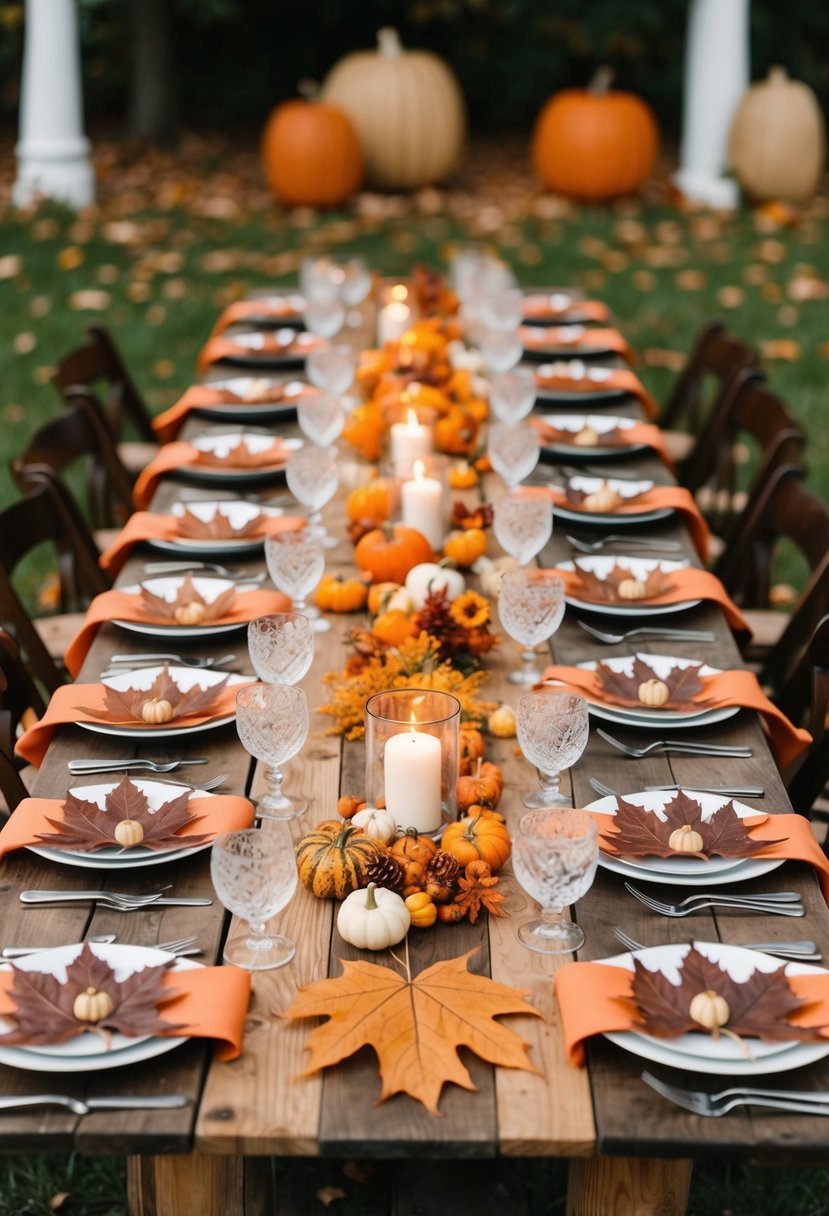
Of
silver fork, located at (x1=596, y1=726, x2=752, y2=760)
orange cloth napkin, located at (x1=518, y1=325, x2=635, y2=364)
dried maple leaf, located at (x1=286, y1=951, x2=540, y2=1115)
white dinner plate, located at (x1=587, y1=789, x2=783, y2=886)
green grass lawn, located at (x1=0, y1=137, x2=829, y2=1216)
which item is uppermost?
dried maple leaf, located at (x1=286, y1=951, x2=540, y2=1115)

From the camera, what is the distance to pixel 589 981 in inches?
67.7

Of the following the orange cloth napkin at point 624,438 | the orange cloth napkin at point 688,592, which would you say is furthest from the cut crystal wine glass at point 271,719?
Answer: the orange cloth napkin at point 624,438

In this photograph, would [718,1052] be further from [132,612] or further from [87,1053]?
[132,612]

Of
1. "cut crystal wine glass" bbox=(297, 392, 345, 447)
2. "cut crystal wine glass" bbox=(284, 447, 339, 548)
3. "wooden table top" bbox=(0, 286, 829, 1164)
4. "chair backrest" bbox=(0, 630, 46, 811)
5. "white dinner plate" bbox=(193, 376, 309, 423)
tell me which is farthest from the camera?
"white dinner plate" bbox=(193, 376, 309, 423)

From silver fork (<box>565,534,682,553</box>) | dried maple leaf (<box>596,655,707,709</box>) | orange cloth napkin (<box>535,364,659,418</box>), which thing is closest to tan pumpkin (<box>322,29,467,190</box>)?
orange cloth napkin (<box>535,364,659,418</box>)

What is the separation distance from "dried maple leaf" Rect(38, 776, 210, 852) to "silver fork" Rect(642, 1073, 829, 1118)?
2.33 ft

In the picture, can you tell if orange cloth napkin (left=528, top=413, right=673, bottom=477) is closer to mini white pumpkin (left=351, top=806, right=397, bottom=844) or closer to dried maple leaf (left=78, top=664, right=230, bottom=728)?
dried maple leaf (left=78, top=664, right=230, bottom=728)

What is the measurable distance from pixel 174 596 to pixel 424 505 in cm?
52

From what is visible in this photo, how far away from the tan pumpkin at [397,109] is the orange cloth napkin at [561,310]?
4.71 meters

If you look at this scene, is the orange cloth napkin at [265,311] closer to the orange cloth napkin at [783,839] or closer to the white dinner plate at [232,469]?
the white dinner plate at [232,469]

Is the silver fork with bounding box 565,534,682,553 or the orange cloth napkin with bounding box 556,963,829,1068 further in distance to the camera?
the silver fork with bounding box 565,534,682,553

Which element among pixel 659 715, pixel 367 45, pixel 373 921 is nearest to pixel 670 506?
pixel 659 715

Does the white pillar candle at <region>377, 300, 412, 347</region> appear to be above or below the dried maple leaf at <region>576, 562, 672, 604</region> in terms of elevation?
below

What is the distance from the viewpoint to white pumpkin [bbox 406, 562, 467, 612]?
2689 millimetres
